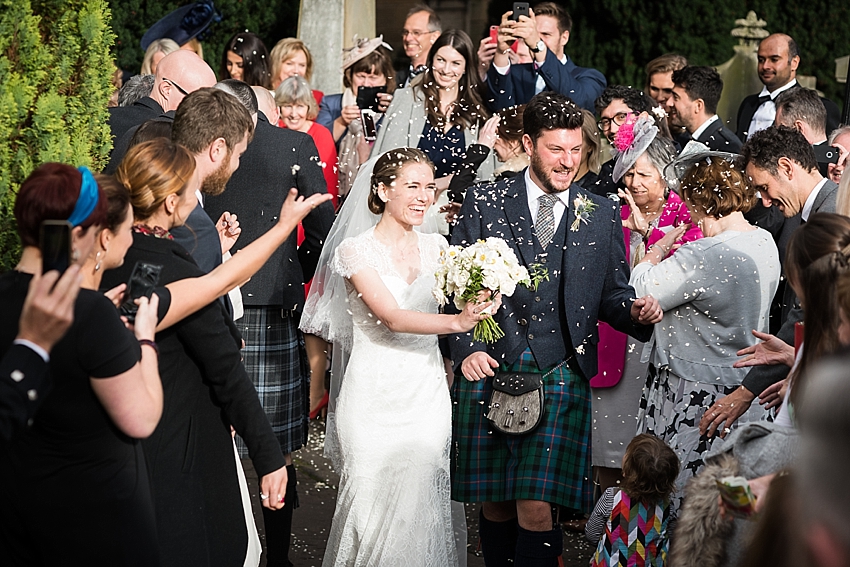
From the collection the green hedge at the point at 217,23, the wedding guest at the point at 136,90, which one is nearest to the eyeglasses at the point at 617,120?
the wedding guest at the point at 136,90

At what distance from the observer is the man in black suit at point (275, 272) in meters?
5.53

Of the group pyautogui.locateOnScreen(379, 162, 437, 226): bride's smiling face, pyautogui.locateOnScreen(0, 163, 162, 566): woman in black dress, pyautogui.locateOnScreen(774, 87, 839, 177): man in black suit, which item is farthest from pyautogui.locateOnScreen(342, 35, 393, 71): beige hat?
pyautogui.locateOnScreen(0, 163, 162, 566): woman in black dress

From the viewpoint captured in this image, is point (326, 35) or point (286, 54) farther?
point (326, 35)

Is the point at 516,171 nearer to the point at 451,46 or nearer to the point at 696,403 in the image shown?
the point at 451,46

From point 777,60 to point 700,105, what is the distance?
1.79 metres

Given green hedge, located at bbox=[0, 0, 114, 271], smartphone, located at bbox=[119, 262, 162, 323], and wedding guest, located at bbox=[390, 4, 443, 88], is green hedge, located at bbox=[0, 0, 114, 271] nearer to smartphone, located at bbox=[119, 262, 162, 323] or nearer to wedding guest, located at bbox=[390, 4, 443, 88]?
smartphone, located at bbox=[119, 262, 162, 323]

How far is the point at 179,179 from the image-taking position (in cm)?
349

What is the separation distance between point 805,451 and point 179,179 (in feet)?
8.06

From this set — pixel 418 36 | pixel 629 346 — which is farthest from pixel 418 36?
pixel 629 346

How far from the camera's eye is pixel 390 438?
4781mm

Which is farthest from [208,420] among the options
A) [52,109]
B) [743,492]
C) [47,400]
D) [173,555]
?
[743,492]

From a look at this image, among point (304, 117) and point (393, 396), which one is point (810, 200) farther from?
point (304, 117)

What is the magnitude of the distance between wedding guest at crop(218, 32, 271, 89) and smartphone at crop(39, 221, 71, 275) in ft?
18.2

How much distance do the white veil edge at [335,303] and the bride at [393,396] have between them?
3 cm
